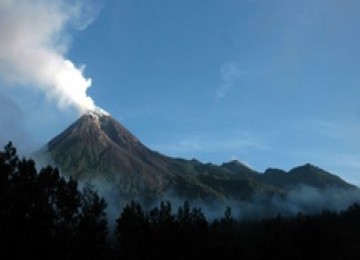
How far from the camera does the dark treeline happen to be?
68500 millimetres

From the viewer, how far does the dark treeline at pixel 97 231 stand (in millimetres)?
68500

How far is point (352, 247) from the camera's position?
105625 mm

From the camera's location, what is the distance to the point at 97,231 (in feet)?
260

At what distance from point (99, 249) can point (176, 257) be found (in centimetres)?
1378

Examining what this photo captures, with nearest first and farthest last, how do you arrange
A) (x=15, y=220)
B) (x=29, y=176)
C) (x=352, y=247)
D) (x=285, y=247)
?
1. (x=15, y=220)
2. (x=29, y=176)
3. (x=285, y=247)
4. (x=352, y=247)

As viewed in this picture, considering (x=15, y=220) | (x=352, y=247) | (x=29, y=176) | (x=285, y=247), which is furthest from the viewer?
(x=352, y=247)

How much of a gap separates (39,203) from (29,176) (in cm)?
386

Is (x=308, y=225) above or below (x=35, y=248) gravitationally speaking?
above

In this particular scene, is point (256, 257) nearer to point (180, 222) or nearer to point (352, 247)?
point (180, 222)

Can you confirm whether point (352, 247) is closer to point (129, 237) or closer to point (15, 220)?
point (129, 237)

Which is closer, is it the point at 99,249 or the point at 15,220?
the point at 15,220

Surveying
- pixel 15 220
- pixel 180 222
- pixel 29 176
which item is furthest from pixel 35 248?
pixel 180 222

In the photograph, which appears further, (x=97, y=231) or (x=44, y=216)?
(x=97, y=231)

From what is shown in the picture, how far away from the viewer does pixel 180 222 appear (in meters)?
93.9
